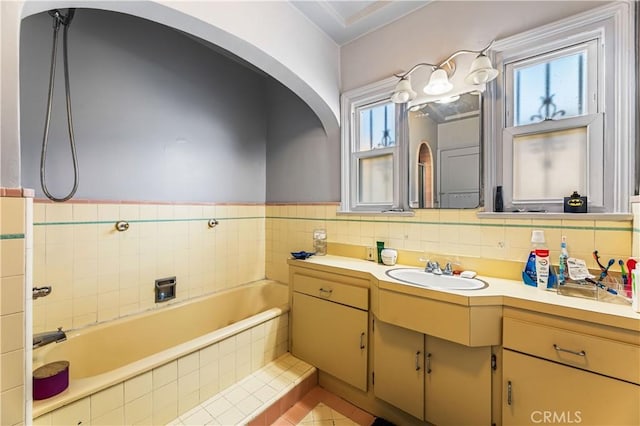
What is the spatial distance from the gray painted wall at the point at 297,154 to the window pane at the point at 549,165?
126cm

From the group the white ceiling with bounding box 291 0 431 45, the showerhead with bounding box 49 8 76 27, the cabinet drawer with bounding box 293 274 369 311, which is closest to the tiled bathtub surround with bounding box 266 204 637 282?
the cabinet drawer with bounding box 293 274 369 311

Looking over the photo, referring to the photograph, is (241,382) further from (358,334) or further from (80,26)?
(80,26)

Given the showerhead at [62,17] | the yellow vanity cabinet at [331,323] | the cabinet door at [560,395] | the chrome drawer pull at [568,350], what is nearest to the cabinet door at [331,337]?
the yellow vanity cabinet at [331,323]

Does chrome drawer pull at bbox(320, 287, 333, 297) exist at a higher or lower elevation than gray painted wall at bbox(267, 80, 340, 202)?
lower

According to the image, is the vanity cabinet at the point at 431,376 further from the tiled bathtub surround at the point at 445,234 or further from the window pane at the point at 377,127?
the window pane at the point at 377,127

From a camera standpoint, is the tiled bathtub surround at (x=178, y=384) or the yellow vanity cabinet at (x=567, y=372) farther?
the tiled bathtub surround at (x=178, y=384)

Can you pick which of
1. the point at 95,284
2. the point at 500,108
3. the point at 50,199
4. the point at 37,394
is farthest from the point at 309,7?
the point at 37,394

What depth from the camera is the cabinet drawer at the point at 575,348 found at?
37.2 inches

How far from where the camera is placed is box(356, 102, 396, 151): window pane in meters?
2.10

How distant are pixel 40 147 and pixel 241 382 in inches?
74.3

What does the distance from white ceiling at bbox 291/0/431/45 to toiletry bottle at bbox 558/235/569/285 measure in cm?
172

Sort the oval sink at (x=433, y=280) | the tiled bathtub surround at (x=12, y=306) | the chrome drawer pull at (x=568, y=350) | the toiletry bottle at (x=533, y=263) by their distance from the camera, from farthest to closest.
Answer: the oval sink at (x=433, y=280) < the toiletry bottle at (x=533, y=263) < the chrome drawer pull at (x=568, y=350) < the tiled bathtub surround at (x=12, y=306)

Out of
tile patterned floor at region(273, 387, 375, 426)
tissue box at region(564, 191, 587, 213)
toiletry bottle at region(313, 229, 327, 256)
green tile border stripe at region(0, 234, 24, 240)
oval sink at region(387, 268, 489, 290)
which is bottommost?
tile patterned floor at region(273, 387, 375, 426)

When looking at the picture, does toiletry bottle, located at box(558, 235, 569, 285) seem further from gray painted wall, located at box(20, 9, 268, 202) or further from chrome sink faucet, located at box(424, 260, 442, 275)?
gray painted wall, located at box(20, 9, 268, 202)
